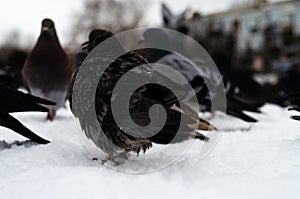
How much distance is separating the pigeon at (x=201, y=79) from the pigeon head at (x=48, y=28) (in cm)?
100

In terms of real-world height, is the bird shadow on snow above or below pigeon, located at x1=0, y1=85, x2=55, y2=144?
below

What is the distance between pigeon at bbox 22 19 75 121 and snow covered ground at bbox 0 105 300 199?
1192mm

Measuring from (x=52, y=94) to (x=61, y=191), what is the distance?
2152mm

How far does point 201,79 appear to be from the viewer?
3.55m

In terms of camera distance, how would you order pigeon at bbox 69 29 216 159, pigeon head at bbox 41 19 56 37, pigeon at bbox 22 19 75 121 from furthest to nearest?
pigeon head at bbox 41 19 56 37 < pigeon at bbox 22 19 75 121 < pigeon at bbox 69 29 216 159

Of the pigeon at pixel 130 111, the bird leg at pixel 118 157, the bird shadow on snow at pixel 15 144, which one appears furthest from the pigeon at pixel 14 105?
the bird leg at pixel 118 157

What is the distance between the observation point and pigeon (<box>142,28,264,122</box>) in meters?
3.52

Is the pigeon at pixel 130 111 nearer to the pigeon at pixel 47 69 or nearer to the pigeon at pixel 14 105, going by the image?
the pigeon at pixel 14 105

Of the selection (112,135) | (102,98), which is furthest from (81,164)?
(102,98)

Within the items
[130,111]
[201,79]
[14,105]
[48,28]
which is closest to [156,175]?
[130,111]

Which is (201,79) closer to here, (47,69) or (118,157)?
(47,69)

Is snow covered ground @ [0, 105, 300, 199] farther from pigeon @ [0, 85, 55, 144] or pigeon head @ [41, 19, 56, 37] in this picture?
pigeon head @ [41, 19, 56, 37]

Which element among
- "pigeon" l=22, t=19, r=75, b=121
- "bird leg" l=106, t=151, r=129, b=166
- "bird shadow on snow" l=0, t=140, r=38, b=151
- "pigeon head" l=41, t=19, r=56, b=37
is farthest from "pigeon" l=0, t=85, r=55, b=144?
"pigeon head" l=41, t=19, r=56, b=37

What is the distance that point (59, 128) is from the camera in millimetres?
2725
